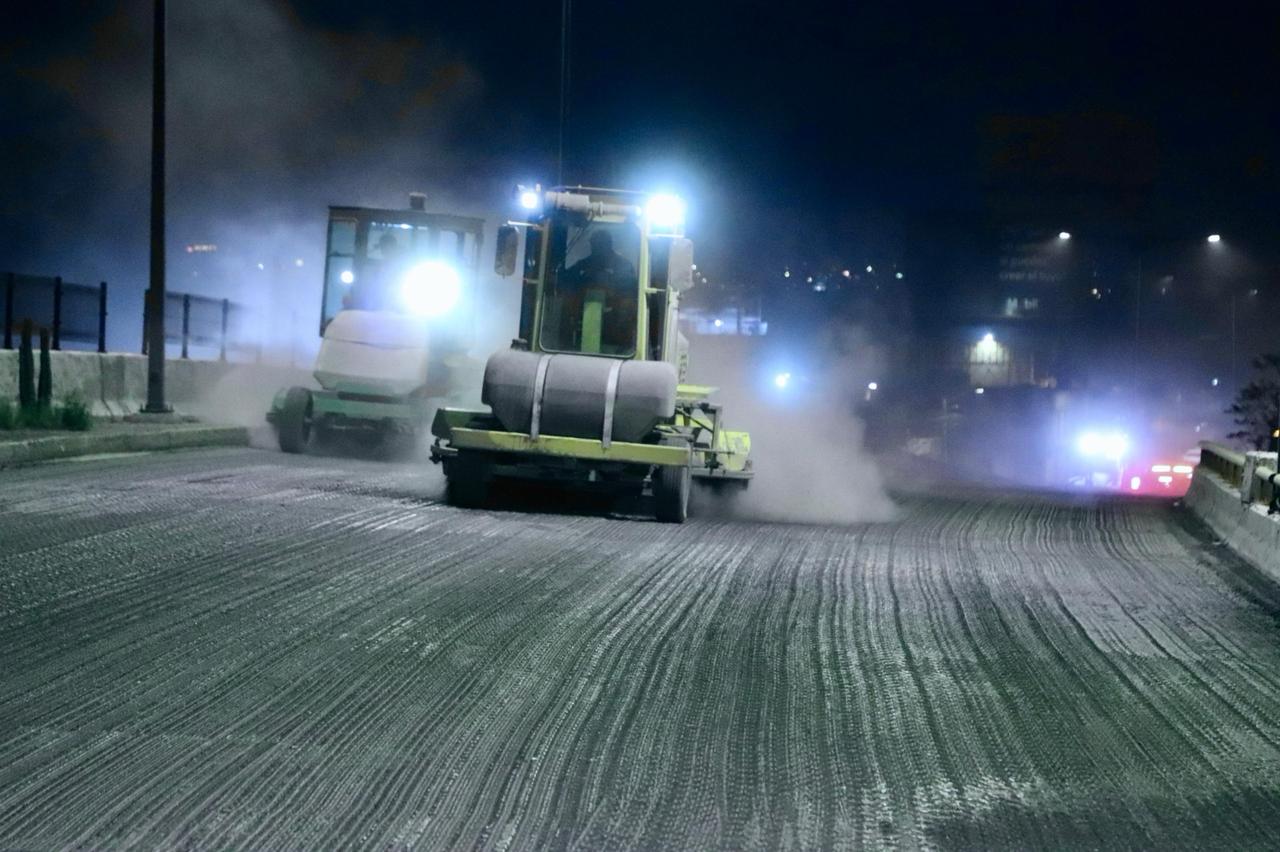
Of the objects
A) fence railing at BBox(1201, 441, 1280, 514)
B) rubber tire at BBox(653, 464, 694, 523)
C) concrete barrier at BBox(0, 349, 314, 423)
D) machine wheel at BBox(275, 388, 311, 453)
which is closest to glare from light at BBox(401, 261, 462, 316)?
machine wheel at BBox(275, 388, 311, 453)

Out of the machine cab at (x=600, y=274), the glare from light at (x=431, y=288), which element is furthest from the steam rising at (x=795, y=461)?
the glare from light at (x=431, y=288)

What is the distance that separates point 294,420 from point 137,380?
4.16 meters

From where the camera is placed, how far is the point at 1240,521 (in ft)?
47.4

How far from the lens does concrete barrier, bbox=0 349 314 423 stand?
2050cm

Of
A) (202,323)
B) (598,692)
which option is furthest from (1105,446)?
(598,692)

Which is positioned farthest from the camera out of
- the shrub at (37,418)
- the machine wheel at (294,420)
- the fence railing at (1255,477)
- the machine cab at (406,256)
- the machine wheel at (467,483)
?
the machine cab at (406,256)

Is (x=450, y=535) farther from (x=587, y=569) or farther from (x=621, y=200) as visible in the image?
(x=621, y=200)

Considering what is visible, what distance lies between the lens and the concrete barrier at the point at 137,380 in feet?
67.3

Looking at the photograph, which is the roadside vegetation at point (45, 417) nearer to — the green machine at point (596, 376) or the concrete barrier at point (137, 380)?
the concrete barrier at point (137, 380)

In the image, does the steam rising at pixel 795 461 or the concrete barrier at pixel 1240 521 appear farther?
the steam rising at pixel 795 461

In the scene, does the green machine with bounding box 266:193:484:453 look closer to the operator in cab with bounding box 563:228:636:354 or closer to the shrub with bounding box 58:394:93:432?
the shrub with bounding box 58:394:93:432

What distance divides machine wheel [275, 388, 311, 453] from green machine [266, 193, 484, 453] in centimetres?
1

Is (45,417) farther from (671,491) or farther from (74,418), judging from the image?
(671,491)

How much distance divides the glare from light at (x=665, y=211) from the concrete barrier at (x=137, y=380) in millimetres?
9490
